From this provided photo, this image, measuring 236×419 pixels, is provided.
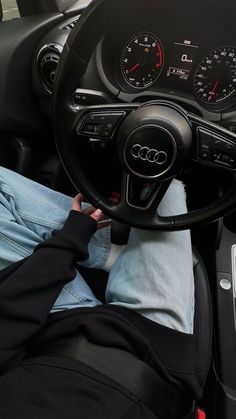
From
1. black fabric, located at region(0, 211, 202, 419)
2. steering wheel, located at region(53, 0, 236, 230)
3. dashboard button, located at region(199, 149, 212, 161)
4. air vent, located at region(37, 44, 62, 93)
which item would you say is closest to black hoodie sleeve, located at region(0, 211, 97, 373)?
black fabric, located at region(0, 211, 202, 419)

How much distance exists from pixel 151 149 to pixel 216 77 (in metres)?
0.22

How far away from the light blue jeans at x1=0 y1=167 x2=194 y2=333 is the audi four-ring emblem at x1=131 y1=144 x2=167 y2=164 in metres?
0.14

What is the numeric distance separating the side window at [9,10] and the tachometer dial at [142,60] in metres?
0.53

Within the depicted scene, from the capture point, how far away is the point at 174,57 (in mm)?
782

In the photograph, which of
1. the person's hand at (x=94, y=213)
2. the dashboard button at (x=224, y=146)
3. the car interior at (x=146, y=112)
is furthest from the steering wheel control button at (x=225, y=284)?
the dashboard button at (x=224, y=146)

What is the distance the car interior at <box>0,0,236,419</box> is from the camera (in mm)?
645

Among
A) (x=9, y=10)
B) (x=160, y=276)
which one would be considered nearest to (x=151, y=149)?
(x=160, y=276)

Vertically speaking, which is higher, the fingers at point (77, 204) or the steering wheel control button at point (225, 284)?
the fingers at point (77, 204)

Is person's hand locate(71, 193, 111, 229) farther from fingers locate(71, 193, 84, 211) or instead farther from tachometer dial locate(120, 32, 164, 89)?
tachometer dial locate(120, 32, 164, 89)

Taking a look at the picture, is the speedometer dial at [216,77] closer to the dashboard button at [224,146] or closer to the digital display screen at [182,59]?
the digital display screen at [182,59]

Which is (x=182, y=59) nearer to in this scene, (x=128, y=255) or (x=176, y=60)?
Result: (x=176, y=60)

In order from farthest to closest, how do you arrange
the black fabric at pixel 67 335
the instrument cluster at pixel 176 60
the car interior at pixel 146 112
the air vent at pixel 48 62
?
the air vent at pixel 48 62, the instrument cluster at pixel 176 60, the car interior at pixel 146 112, the black fabric at pixel 67 335

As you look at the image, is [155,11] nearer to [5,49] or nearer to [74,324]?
[5,49]

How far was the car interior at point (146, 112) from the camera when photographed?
2.12 ft
